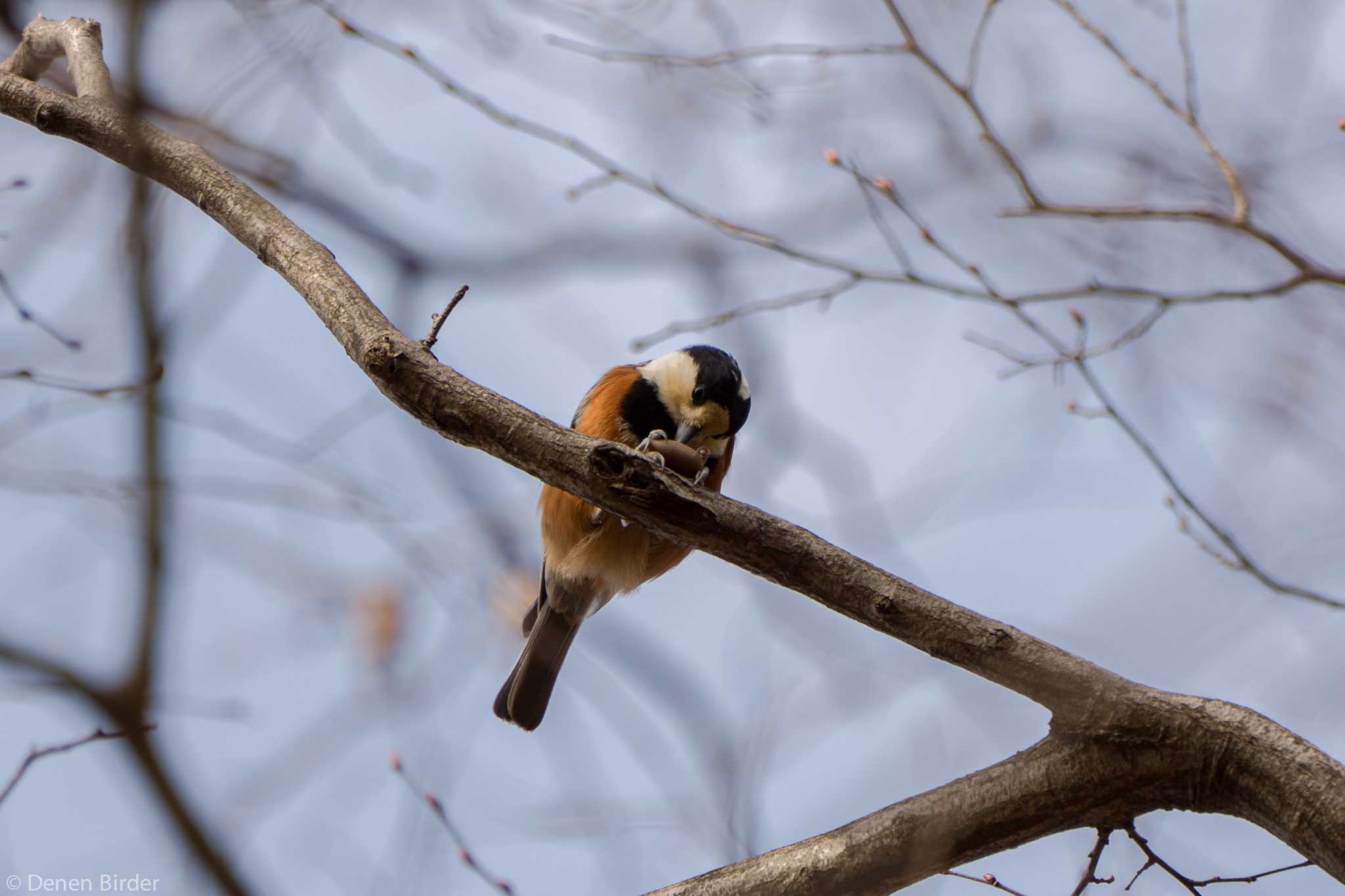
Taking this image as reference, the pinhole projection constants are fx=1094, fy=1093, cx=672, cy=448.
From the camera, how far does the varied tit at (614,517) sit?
16.1 ft

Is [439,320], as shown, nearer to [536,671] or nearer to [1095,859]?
[1095,859]

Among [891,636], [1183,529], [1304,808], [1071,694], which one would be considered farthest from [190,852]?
[1183,529]

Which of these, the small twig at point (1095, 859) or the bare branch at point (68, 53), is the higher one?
the bare branch at point (68, 53)

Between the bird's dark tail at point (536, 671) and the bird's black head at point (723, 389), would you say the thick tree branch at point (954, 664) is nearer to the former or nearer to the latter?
the bird's black head at point (723, 389)

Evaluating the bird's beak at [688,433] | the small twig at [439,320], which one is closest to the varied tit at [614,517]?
the bird's beak at [688,433]

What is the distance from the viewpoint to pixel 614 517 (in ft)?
15.1

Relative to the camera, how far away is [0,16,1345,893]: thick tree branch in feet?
7.36

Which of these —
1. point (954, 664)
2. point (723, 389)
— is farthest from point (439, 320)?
point (723, 389)

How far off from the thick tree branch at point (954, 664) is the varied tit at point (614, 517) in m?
2.18

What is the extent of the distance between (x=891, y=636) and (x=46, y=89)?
2835mm

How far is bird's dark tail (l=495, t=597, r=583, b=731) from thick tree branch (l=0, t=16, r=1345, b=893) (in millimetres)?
3282

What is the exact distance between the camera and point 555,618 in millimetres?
5699

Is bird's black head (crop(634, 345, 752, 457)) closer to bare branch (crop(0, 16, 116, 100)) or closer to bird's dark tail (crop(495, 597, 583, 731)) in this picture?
bird's dark tail (crop(495, 597, 583, 731))

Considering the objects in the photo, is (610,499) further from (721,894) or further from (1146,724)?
(1146,724)
